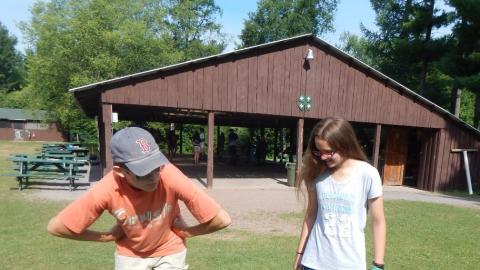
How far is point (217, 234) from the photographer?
7098 mm

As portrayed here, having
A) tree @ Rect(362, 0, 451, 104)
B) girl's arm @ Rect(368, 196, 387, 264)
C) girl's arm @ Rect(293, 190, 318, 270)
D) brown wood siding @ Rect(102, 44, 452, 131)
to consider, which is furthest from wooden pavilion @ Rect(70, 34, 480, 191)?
girl's arm @ Rect(368, 196, 387, 264)

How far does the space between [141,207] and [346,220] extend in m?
1.32

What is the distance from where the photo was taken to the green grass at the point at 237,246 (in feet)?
17.5

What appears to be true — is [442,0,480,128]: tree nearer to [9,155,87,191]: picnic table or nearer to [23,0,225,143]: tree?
[9,155,87,191]: picnic table

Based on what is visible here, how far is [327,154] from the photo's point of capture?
2.65 meters

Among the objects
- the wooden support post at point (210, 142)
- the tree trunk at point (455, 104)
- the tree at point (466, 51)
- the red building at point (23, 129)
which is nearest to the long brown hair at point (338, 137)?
the wooden support post at point (210, 142)

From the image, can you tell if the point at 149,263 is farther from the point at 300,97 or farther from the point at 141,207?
the point at 300,97

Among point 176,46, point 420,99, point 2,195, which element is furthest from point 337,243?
point 176,46

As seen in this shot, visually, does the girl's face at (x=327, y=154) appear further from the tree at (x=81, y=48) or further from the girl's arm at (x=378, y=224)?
the tree at (x=81, y=48)

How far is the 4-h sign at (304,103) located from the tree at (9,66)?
6575cm

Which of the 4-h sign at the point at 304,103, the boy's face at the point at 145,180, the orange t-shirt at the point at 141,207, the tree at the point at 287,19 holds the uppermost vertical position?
the tree at the point at 287,19

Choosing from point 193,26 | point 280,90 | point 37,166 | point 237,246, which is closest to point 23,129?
point 193,26

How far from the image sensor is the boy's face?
1.94 m

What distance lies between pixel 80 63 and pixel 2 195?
1770cm
